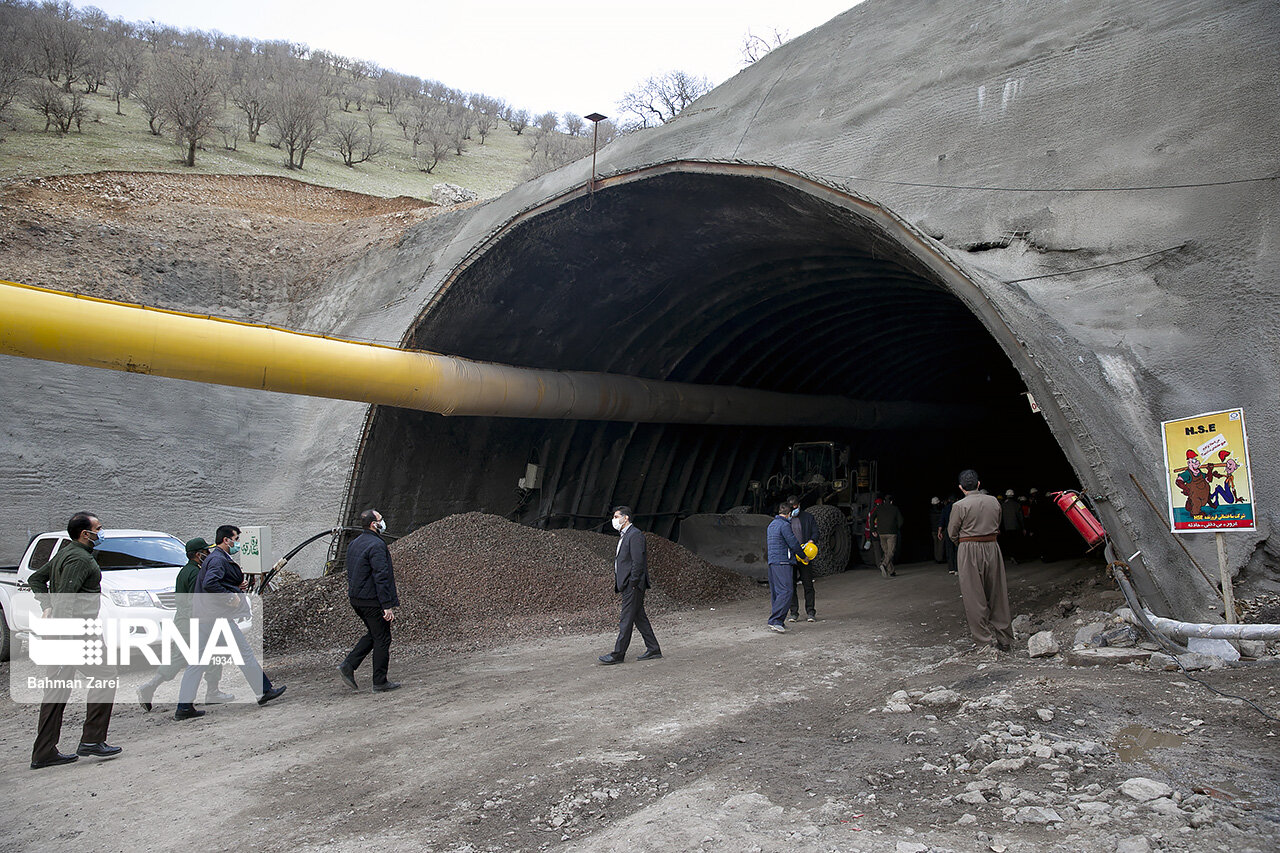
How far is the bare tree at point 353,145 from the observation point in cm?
3594

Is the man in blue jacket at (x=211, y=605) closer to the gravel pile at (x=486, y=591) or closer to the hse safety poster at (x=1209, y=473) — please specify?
the gravel pile at (x=486, y=591)

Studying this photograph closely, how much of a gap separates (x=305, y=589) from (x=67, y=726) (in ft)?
10.4

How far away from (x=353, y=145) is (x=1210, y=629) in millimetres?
Answer: 40235

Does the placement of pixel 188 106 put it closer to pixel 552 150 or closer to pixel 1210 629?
pixel 552 150

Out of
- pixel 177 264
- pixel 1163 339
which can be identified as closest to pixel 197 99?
pixel 177 264

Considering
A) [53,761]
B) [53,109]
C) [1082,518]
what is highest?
[53,109]

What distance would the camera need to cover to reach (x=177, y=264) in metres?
16.8

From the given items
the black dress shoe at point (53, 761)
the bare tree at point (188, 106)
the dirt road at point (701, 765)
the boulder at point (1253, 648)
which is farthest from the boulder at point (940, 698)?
the bare tree at point (188, 106)

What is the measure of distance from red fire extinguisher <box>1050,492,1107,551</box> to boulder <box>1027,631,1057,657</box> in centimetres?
86

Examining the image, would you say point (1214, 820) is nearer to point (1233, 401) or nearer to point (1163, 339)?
point (1233, 401)

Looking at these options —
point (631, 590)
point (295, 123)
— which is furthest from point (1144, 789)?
point (295, 123)

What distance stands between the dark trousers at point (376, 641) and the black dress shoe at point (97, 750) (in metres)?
1.78

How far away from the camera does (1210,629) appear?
5160 mm

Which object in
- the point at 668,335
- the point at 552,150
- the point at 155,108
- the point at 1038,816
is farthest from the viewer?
the point at 552,150
